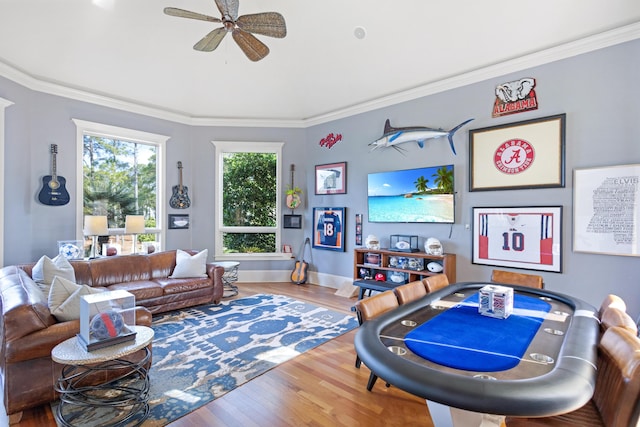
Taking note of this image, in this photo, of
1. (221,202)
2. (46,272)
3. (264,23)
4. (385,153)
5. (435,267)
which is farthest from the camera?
(221,202)

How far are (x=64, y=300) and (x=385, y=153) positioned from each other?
174 inches

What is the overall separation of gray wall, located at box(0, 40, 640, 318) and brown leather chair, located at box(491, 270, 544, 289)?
888 millimetres

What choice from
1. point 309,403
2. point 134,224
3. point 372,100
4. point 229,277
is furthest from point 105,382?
point 372,100

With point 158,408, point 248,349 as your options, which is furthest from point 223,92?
point 158,408

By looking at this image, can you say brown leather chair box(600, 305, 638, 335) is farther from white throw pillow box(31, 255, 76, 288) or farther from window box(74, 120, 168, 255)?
window box(74, 120, 168, 255)

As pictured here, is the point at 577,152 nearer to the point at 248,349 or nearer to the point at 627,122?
the point at 627,122

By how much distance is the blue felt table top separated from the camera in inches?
52.4

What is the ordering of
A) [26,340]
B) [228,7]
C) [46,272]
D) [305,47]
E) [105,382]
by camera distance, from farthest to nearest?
1. [305,47]
2. [46,272]
3. [228,7]
4. [105,382]
5. [26,340]

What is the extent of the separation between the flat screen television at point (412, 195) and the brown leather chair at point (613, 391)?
2967mm

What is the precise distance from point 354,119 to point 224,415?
477 cm

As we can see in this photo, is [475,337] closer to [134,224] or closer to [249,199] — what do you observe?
[134,224]

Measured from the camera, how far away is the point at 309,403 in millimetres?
2273

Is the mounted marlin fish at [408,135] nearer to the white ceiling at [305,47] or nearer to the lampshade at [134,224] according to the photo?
the white ceiling at [305,47]

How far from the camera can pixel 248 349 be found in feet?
10.3
